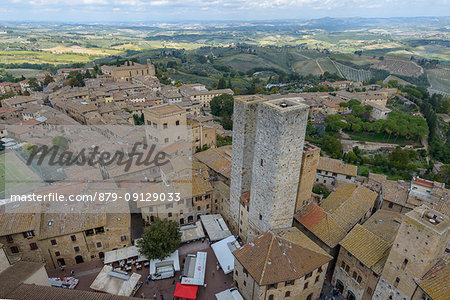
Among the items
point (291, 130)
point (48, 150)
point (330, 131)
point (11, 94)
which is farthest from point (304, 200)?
point (11, 94)

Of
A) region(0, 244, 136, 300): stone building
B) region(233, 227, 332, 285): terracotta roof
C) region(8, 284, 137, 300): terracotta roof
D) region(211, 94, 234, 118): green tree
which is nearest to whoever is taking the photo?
region(8, 284, 137, 300): terracotta roof

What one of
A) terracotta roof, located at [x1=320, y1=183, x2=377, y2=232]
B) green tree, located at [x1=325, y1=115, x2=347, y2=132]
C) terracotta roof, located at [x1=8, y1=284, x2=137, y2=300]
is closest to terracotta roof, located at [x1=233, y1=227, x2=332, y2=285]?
terracotta roof, located at [x1=320, y1=183, x2=377, y2=232]

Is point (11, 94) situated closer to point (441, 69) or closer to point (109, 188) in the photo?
point (109, 188)

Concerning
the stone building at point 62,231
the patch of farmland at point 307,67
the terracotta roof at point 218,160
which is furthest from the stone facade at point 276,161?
the patch of farmland at point 307,67

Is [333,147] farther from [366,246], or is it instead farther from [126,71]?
[126,71]

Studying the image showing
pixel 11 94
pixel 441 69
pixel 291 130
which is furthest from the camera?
pixel 441 69

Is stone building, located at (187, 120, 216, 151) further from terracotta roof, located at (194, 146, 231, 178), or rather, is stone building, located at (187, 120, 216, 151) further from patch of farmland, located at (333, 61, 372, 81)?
patch of farmland, located at (333, 61, 372, 81)
